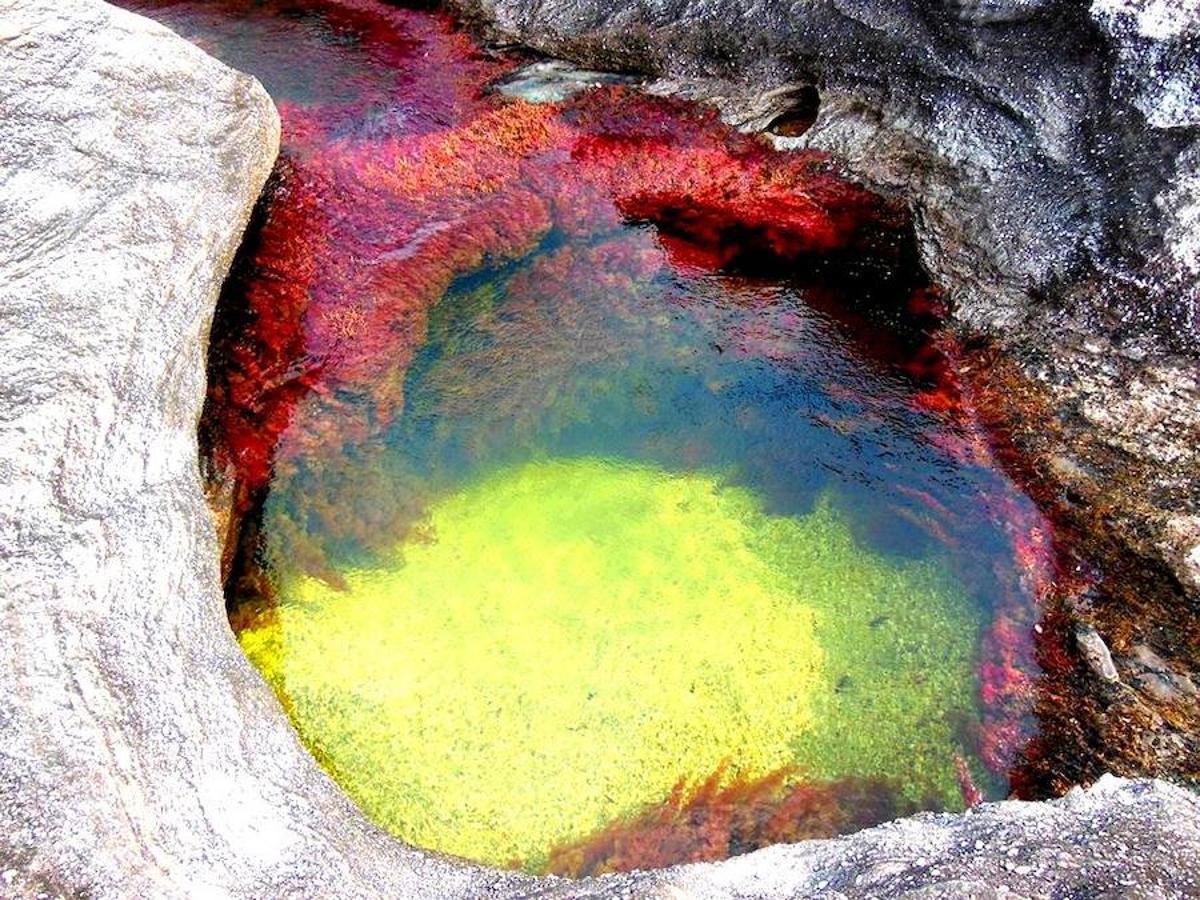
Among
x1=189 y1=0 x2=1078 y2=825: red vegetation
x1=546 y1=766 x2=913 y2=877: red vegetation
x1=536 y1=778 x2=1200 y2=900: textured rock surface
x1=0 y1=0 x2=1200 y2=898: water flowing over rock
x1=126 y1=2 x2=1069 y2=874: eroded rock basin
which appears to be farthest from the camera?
x1=189 y1=0 x2=1078 y2=825: red vegetation

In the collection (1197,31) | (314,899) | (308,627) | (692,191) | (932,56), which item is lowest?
(308,627)

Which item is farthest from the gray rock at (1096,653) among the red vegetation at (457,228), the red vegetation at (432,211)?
the red vegetation at (432,211)

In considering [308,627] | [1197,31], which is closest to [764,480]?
[308,627]

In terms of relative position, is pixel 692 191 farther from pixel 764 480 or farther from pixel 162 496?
pixel 162 496

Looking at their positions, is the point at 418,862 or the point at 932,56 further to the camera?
the point at 932,56

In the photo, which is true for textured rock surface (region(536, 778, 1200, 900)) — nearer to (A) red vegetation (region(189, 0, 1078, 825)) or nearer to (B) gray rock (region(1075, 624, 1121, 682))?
(B) gray rock (region(1075, 624, 1121, 682))

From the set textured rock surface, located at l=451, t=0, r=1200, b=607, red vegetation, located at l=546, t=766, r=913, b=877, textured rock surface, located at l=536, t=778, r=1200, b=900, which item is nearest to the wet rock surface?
textured rock surface, located at l=451, t=0, r=1200, b=607
